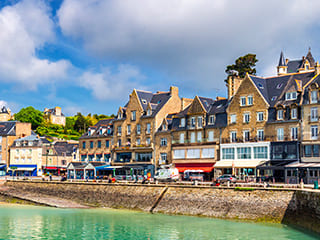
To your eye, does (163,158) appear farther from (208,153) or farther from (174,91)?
(174,91)

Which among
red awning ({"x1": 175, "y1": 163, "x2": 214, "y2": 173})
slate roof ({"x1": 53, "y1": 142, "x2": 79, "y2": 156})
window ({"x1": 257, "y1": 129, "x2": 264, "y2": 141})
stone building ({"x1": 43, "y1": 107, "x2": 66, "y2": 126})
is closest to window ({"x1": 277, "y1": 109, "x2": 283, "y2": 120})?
window ({"x1": 257, "y1": 129, "x2": 264, "y2": 141})

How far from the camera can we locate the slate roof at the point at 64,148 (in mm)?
98500

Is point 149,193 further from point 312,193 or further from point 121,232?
point 312,193

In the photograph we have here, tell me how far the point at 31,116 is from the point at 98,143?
68767 millimetres

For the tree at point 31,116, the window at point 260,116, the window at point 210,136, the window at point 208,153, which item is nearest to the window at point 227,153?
the window at point 208,153

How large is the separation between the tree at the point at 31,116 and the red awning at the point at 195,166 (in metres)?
86.8

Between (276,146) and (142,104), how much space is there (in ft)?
84.8

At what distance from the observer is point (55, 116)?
16688 cm

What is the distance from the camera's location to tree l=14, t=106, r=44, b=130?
142m

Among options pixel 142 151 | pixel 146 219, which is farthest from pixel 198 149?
pixel 146 219

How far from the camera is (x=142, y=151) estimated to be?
236 ft

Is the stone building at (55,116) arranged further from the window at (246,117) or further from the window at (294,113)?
the window at (294,113)

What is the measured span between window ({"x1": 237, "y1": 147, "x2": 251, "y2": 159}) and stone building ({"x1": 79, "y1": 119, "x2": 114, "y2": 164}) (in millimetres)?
25815

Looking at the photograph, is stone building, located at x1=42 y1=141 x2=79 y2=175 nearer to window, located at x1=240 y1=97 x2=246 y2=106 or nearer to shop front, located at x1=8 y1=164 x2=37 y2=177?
shop front, located at x1=8 y1=164 x2=37 y2=177
